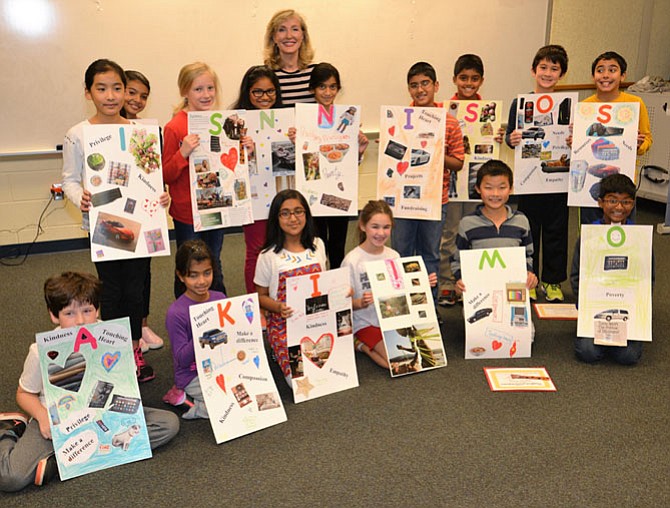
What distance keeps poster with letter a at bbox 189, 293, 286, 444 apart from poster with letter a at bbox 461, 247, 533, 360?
110 centimetres

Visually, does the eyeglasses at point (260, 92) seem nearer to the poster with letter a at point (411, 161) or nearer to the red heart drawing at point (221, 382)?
the poster with letter a at point (411, 161)

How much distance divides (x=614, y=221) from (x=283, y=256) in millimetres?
1719

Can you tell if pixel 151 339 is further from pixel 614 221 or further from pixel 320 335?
pixel 614 221

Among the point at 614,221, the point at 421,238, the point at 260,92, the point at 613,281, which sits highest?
the point at 260,92

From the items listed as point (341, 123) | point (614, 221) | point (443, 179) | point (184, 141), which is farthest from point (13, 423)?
point (614, 221)

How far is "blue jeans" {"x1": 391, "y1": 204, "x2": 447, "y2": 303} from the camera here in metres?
3.75

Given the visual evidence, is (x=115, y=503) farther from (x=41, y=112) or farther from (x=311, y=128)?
(x=41, y=112)

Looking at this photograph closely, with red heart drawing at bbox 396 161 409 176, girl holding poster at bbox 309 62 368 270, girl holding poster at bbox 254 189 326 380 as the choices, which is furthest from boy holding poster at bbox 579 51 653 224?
girl holding poster at bbox 254 189 326 380

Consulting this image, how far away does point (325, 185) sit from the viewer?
3.45m

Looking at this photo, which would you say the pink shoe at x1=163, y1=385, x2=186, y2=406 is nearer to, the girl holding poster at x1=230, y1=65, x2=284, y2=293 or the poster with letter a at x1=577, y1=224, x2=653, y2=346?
the girl holding poster at x1=230, y1=65, x2=284, y2=293

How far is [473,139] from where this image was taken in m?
3.90

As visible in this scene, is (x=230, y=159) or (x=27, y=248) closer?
(x=230, y=159)

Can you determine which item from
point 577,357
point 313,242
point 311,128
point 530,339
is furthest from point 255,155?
point 577,357

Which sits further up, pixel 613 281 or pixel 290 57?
pixel 290 57
